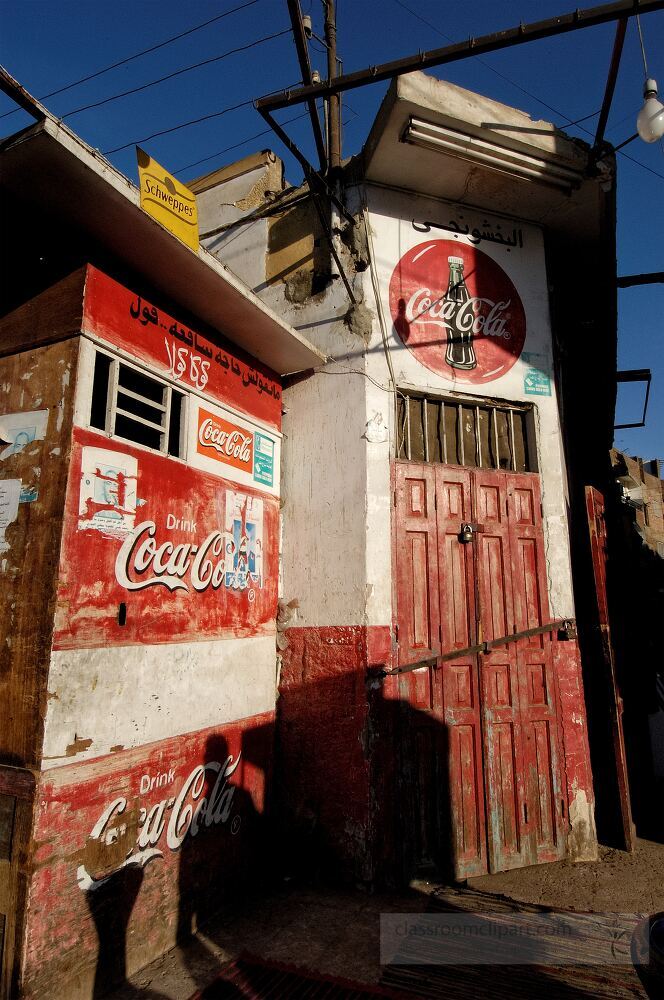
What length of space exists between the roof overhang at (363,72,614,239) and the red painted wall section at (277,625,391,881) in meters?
5.41

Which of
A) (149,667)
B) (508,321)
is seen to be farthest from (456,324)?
(149,667)

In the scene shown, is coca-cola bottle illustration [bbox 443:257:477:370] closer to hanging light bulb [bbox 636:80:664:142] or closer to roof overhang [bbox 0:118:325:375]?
roof overhang [bbox 0:118:325:375]

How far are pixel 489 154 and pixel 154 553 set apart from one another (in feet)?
19.4

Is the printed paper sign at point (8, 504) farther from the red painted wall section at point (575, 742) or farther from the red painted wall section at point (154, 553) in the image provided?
the red painted wall section at point (575, 742)

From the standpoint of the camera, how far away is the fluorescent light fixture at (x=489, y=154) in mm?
6543

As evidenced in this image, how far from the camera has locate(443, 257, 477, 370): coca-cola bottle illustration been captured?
7090mm

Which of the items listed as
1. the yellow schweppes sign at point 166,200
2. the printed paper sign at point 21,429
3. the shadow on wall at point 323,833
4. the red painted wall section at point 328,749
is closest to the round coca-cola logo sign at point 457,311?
the yellow schweppes sign at point 166,200

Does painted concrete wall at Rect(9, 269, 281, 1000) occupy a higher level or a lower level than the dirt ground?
higher

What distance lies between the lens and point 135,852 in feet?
14.3

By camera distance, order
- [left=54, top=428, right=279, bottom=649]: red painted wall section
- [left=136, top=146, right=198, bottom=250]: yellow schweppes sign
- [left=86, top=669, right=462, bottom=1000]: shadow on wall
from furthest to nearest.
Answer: [left=86, top=669, right=462, bottom=1000]: shadow on wall
[left=136, top=146, right=198, bottom=250]: yellow schweppes sign
[left=54, top=428, right=279, bottom=649]: red painted wall section

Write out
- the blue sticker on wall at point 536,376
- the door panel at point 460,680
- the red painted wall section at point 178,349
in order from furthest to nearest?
the blue sticker on wall at point 536,376 < the door panel at point 460,680 < the red painted wall section at point 178,349

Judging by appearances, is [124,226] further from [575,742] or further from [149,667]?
[575,742]

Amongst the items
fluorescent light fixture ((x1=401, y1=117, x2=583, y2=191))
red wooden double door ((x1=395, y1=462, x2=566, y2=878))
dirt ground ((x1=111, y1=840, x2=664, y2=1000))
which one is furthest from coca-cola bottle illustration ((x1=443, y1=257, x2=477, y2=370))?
dirt ground ((x1=111, y1=840, x2=664, y2=1000))

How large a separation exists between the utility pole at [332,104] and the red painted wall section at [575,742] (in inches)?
251
